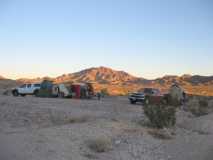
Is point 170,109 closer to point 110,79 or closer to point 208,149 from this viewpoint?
point 208,149

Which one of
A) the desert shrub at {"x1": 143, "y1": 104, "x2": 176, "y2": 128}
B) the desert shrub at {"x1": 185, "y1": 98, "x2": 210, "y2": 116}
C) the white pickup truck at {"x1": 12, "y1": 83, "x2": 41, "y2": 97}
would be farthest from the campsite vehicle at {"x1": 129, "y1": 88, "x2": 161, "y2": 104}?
the desert shrub at {"x1": 143, "y1": 104, "x2": 176, "y2": 128}

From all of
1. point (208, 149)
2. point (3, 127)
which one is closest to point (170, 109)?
point (208, 149)

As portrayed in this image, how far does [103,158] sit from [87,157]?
51cm

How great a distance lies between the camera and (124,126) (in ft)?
66.5

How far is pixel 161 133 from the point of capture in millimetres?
19359

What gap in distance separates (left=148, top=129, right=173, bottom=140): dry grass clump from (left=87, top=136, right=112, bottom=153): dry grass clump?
3.70 meters

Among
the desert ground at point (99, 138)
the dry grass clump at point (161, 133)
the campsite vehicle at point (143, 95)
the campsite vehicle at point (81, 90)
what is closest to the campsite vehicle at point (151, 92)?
the campsite vehicle at point (143, 95)

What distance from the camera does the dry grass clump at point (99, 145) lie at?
14898 mm

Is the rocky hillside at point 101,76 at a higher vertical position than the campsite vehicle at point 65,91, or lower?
higher

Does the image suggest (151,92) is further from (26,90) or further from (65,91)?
(26,90)

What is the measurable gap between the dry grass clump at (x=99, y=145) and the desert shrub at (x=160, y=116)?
596 centimetres

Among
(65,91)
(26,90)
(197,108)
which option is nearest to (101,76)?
(26,90)

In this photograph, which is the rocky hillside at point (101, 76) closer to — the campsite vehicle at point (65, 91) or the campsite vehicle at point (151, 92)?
the campsite vehicle at point (65, 91)

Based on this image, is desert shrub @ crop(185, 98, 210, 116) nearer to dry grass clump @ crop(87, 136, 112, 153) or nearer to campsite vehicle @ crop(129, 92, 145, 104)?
campsite vehicle @ crop(129, 92, 145, 104)
